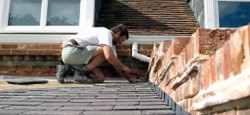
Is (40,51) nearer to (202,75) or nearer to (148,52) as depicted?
(148,52)

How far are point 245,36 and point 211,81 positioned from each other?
39cm

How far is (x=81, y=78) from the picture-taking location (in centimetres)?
423

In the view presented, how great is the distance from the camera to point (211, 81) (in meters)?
1.21

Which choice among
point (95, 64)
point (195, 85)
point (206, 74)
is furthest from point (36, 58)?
point (206, 74)

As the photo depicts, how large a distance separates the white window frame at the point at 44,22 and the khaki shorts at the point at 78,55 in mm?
1137

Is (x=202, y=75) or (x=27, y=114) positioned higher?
(x=202, y=75)

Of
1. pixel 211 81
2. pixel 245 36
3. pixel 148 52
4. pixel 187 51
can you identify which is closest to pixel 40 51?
pixel 148 52

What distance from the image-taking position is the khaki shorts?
4297mm

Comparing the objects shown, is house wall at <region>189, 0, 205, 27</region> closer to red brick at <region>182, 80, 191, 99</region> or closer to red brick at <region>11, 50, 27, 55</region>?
red brick at <region>11, 50, 27, 55</region>

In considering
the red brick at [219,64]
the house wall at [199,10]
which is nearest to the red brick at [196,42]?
the red brick at [219,64]

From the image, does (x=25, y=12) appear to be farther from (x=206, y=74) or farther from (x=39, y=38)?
(x=206, y=74)

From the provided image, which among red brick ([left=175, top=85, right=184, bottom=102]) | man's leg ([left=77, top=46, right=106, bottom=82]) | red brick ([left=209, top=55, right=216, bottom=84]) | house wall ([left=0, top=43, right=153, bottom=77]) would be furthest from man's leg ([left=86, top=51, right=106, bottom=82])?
red brick ([left=209, top=55, right=216, bottom=84])

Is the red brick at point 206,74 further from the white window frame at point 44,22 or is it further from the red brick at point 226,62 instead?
the white window frame at point 44,22

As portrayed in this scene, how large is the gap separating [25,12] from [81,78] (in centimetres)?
221
